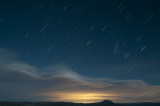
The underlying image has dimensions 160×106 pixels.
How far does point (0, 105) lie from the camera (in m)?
94.1
